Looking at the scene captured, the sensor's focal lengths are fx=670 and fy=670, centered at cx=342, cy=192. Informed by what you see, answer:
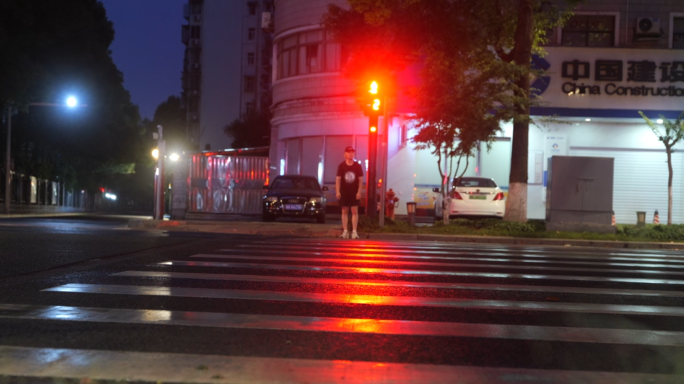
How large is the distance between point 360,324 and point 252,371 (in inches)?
56.5

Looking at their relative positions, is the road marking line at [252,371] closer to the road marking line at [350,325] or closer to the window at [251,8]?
the road marking line at [350,325]

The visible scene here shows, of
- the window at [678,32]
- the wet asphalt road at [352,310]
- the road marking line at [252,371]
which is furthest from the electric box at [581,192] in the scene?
the window at [678,32]

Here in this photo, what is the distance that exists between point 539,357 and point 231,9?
219 ft

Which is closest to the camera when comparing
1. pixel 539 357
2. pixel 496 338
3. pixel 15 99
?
pixel 539 357

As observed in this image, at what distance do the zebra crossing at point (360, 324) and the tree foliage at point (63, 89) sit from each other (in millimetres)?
27146

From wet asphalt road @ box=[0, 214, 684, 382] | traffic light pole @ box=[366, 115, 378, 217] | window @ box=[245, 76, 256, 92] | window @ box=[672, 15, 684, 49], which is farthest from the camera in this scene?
window @ box=[245, 76, 256, 92]

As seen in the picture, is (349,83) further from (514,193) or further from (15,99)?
(15,99)

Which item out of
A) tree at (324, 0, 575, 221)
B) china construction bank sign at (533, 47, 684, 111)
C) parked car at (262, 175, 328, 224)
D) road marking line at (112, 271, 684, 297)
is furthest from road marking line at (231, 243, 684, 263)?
china construction bank sign at (533, 47, 684, 111)

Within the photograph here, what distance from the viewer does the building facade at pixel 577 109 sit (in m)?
27.5

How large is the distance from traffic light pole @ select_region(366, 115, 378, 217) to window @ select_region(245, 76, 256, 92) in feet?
160

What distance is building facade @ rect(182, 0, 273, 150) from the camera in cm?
6588

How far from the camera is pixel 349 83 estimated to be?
29.3 m

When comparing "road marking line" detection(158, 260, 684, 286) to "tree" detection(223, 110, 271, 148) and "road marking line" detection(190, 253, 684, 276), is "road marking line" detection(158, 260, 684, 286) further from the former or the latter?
"tree" detection(223, 110, 271, 148)

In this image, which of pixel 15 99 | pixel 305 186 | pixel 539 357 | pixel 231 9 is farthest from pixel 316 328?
pixel 231 9
